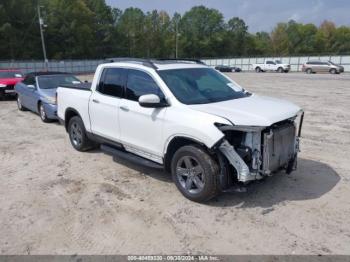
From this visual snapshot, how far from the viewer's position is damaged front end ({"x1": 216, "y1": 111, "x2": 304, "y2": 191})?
170 inches

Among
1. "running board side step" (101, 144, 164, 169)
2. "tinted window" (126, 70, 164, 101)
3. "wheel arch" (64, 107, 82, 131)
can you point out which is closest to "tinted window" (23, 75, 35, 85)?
"wheel arch" (64, 107, 82, 131)

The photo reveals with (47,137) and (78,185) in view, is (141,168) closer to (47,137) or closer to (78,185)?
(78,185)

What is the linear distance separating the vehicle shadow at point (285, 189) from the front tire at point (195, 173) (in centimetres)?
27

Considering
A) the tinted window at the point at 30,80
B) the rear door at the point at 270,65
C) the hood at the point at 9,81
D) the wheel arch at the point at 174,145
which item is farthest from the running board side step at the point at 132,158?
the rear door at the point at 270,65

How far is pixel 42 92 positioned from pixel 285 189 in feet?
27.6

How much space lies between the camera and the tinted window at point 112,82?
19.1 ft

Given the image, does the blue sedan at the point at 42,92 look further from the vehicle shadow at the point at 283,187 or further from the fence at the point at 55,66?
the fence at the point at 55,66

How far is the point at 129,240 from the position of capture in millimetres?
3900

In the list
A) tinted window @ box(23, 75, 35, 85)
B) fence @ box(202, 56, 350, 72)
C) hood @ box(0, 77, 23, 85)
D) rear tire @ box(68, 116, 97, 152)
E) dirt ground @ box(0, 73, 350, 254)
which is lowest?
dirt ground @ box(0, 73, 350, 254)

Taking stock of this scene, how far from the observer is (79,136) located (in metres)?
7.22

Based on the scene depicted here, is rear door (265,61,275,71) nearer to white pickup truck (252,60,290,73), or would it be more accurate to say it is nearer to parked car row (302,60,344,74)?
white pickup truck (252,60,290,73)

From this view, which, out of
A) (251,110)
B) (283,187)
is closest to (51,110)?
(251,110)

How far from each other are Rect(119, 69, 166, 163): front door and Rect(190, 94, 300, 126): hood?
69 centimetres

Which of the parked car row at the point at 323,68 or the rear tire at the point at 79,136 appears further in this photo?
the parked car row at the point at 323,68
